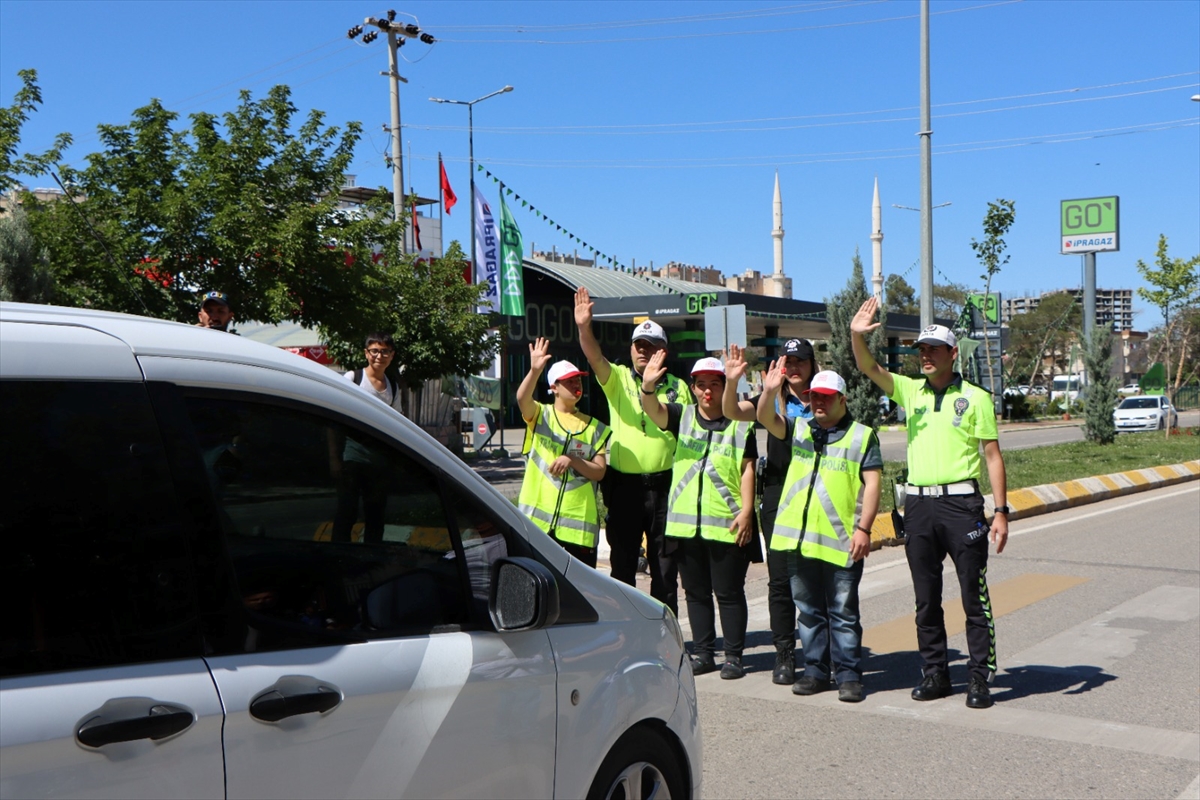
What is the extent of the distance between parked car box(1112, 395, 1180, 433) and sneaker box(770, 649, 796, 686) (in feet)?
127

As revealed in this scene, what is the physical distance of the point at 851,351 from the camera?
83.1 feet

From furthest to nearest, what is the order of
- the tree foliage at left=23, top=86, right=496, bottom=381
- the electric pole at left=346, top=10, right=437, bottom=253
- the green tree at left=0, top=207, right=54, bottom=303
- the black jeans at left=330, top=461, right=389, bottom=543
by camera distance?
the electric pole at left=346, top=10, right=437, bottom=253, the tree foliage at left=23, top=86, right=496, bottom=381, the green tree at left=0, top=207, right=54, bottom=303, the black jeans at left=330, top=461, right=389, bottom=543

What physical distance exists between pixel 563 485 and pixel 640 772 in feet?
10.7

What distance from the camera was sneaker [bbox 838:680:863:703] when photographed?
6.32 metres

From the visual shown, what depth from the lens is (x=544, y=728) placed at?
118 inches

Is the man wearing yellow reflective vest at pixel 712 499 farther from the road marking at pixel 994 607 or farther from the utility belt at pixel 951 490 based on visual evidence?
the road marking at pixel 994 607

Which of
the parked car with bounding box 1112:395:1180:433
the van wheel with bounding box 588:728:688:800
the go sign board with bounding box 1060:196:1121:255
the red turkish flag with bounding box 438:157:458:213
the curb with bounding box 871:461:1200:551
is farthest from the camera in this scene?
the parked car with bounding box 1112:395:1180:433

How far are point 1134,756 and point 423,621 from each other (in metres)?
4.02

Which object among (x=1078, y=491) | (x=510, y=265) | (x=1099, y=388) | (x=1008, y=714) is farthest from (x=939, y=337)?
(x=1099, y=388)

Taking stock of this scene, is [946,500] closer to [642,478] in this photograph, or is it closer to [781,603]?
[781,603]

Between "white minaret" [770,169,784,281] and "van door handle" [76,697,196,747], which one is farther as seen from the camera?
"white minaret" [770,169,784,281]

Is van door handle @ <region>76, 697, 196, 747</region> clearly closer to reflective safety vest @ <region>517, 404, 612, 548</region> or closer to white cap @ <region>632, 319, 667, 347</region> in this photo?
reflective safety vest @ <region>517, 404, 612, 548</region>

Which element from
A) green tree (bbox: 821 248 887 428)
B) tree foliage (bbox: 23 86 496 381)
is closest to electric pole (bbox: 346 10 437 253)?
tree foliage (bbox: 23 86 496 381)

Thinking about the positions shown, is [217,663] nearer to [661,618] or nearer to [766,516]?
[661,618]
